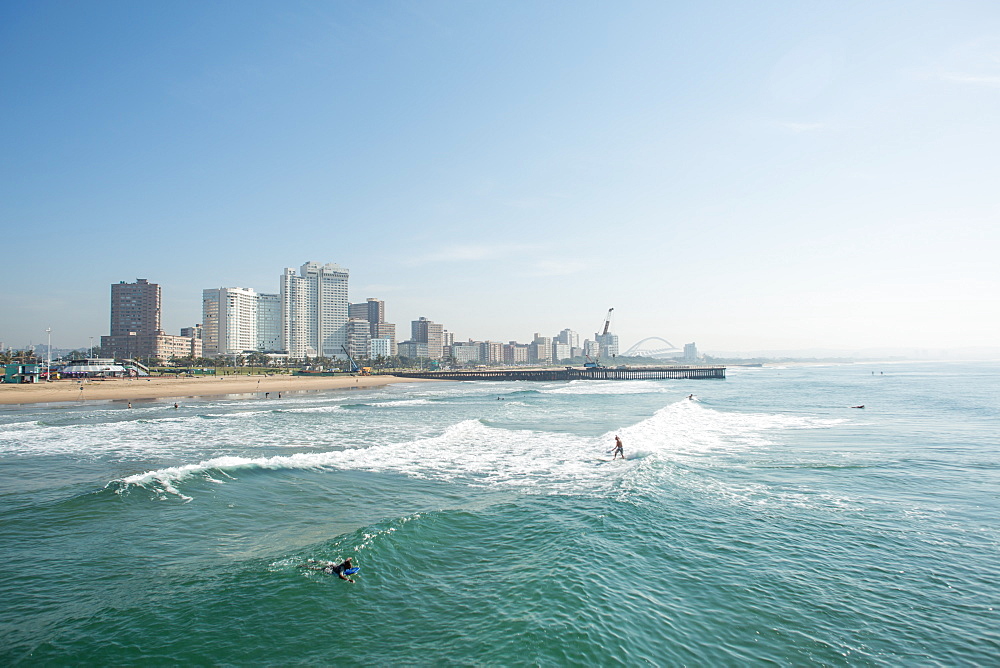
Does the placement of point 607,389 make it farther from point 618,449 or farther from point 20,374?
point 20,374

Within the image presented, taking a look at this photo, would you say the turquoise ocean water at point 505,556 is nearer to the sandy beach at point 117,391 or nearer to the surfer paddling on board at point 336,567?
the surfer paddling on board at point 336,567

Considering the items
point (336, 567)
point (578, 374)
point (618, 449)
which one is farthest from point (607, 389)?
point (336, 567)

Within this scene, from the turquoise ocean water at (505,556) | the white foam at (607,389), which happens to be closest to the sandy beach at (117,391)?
the white foam at (607,389)

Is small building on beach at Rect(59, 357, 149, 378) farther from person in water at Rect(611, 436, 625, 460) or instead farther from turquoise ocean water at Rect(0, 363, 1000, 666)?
person in water at Rect(611, 436, 625, 460)

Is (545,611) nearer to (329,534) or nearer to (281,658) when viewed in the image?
(281,658)

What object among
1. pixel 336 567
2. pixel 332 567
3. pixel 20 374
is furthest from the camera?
pixel 20 374

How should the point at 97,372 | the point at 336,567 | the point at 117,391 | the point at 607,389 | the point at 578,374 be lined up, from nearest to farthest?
1. the point at 336,567
2. the point at 117,391
3. the point at 607,389
4. the point at 97,372
5. the point at 578,374

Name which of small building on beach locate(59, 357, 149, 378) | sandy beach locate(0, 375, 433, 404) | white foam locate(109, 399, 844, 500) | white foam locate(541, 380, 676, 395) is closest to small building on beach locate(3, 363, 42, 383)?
sandy beach locate(0, 375, 433, 404)

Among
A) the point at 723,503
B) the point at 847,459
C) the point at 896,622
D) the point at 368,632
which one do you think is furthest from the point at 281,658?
the point at 847,459
